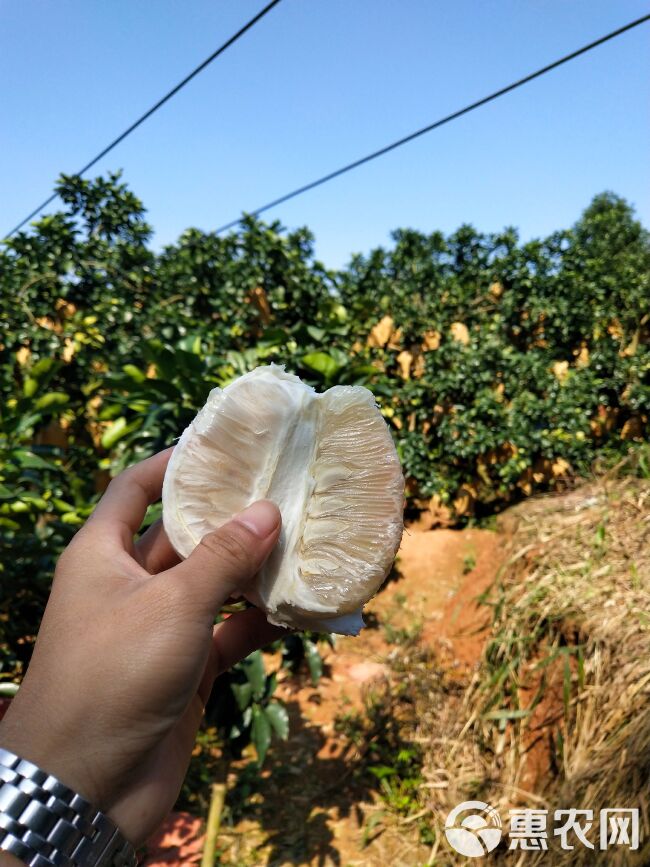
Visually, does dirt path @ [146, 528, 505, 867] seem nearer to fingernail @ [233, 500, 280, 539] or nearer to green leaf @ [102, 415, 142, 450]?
fingernail @ [233, 500, 280, 539]

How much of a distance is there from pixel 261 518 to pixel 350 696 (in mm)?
2878

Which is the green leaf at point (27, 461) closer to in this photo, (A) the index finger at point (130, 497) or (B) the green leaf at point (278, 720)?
(A) the index finger at point (130, 497)

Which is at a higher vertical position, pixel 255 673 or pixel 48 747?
pixel 48 747

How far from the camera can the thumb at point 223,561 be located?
93 cm

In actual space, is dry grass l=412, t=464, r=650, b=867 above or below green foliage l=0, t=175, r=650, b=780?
below

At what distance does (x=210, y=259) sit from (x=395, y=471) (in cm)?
381

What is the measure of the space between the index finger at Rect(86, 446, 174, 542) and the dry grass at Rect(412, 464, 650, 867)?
1811 mm

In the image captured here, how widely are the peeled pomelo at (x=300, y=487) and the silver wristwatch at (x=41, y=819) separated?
1.36 feet

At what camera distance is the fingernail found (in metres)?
1.01

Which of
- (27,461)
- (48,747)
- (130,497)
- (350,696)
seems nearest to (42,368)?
(27,461)

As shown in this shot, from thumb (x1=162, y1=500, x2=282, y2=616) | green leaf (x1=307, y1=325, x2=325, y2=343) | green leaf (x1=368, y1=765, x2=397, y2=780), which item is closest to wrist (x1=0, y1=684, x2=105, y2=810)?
thumb (x1=162, y1=500, x2=282, y2=616)

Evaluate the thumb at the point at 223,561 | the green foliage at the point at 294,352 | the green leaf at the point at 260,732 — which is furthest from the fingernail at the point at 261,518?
the green leaf at the point at 260,732

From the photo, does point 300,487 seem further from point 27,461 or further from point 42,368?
point 42,368

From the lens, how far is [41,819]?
0.80 m
